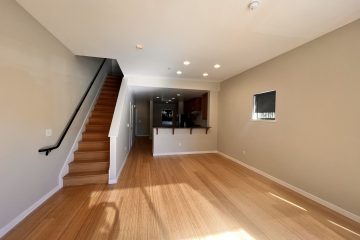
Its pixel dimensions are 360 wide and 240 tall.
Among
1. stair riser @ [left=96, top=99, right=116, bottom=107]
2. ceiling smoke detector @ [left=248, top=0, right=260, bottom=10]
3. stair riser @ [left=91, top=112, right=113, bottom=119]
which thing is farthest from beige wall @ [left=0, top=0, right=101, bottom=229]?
ceiling smoke detector @ [left=248, top=0, right=260, bottom=10]

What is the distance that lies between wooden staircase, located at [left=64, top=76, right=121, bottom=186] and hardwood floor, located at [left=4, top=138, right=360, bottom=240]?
7.7 inches

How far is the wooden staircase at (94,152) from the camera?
300cm

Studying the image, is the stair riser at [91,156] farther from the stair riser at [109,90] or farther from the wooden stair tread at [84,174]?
the stair riser at [109,90]

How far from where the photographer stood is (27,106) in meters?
2.01

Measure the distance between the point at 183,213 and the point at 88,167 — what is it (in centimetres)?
230

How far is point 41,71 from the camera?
2.24 meters

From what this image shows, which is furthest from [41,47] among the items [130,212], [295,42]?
[295,42]

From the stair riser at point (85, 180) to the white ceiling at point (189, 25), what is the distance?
255 cm

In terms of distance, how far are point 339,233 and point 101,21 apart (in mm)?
4074

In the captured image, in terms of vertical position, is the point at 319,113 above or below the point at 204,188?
above

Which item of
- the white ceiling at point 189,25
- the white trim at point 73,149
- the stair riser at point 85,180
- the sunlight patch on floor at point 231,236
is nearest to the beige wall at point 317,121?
the white ceiling at point 189,25

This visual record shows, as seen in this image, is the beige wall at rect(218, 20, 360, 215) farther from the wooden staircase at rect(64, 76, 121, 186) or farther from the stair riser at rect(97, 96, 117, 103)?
the stair riser at rect(97, 96, 117, 103)

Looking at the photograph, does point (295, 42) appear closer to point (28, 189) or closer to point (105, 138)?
point (105, 138)

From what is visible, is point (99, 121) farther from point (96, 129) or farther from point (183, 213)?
point (183, 213)
